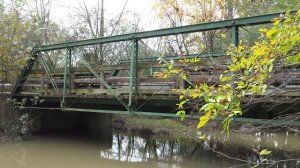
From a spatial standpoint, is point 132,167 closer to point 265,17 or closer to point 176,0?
point 265,17

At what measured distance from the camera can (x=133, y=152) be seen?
14.3 m

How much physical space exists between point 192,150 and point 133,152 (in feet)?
8.02

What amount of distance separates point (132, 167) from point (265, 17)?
21.8 feet

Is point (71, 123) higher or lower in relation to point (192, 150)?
higher

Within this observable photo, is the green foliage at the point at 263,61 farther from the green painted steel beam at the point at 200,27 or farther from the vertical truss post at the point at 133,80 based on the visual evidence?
the vertical truss post at the point at 133,80

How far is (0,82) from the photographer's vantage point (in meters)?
14.7

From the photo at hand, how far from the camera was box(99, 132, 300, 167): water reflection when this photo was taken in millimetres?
12102

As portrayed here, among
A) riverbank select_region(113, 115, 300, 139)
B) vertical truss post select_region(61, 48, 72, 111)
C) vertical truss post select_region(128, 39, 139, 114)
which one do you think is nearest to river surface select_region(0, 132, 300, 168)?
riverbank select_region(113, 115, 300, 139)

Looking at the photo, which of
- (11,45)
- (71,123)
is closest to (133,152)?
(71,123)

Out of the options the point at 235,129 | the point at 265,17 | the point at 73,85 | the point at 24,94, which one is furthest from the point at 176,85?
the point at 235,129

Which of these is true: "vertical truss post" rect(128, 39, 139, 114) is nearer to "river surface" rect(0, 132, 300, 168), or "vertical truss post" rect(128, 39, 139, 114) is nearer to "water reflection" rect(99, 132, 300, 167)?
"river surface" rect(0, 132, 300, 168)

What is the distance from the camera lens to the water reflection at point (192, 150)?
476 inches

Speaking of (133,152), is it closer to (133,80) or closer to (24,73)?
(133,80)

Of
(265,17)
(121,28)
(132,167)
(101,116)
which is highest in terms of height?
(121,28)
